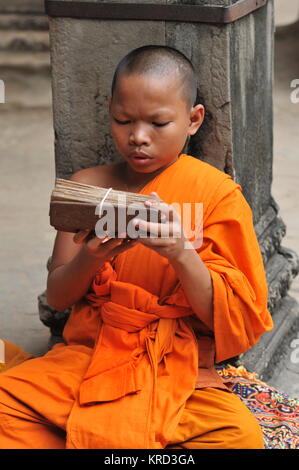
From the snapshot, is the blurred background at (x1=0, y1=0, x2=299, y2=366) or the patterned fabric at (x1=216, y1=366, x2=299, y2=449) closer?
the patterned fabric at (x1=216, y1=366, x2=299, y2=449)

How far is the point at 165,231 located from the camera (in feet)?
6.95

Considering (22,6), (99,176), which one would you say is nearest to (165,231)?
(99,176)

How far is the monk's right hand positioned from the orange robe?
0.20 meters

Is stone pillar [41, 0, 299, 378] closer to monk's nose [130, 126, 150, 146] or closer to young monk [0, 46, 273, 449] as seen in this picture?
young monk [0, 46, 273, 449]

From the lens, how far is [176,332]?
97.3 inches

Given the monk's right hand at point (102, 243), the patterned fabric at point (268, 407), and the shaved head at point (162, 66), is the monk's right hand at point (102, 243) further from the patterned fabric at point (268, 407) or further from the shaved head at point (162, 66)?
the patterned fabric at point (268, 407)

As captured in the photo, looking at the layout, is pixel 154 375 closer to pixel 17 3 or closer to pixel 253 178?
pixel 253 178

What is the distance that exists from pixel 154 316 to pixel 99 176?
52 cm

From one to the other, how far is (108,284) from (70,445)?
510mm

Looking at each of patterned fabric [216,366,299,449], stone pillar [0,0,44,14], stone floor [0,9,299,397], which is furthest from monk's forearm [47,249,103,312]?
stone pillar [0,0,44,14]

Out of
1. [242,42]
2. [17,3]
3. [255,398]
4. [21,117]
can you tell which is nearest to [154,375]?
[255,398]

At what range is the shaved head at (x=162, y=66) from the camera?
238cm

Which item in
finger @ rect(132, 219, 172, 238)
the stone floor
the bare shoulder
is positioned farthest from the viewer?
the stone floor

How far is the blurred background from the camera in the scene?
13.0ft
